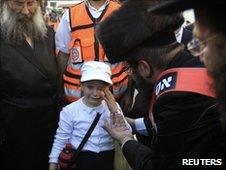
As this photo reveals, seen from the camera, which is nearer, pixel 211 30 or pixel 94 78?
pixel 211 30

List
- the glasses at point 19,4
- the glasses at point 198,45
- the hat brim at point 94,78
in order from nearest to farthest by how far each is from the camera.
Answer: the glasses at point 198,45 < the hat brim at point 94,78 < the glasses at point 19,4

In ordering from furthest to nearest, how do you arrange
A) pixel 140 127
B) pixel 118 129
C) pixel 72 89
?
pixel 72 89
pixel 140 127
pixel 118 129

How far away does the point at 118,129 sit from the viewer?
2.78 metres

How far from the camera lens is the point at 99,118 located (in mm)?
3428

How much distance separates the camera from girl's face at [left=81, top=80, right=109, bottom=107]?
134 inches

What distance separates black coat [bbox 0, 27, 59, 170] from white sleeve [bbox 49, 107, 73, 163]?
0.77 feet

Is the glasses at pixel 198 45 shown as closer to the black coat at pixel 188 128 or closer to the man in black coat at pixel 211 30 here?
the man in black coat at pixel 211 30

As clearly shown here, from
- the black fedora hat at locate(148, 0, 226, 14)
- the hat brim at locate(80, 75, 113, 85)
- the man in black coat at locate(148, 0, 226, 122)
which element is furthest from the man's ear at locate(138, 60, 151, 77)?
the hat brim at locate(80, 75, 113, 85)

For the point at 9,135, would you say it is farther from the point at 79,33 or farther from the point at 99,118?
the point at 79,33

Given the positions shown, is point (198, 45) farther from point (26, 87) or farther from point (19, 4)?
point (19, 4)

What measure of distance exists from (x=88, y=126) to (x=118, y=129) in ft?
2.22

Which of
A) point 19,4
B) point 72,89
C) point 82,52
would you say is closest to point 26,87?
point 72,89

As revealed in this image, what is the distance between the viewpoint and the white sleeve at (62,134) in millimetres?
3430

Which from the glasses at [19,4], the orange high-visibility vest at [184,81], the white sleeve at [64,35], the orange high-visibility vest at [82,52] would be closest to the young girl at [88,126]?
the orange high-visibility vest at [82,52]
